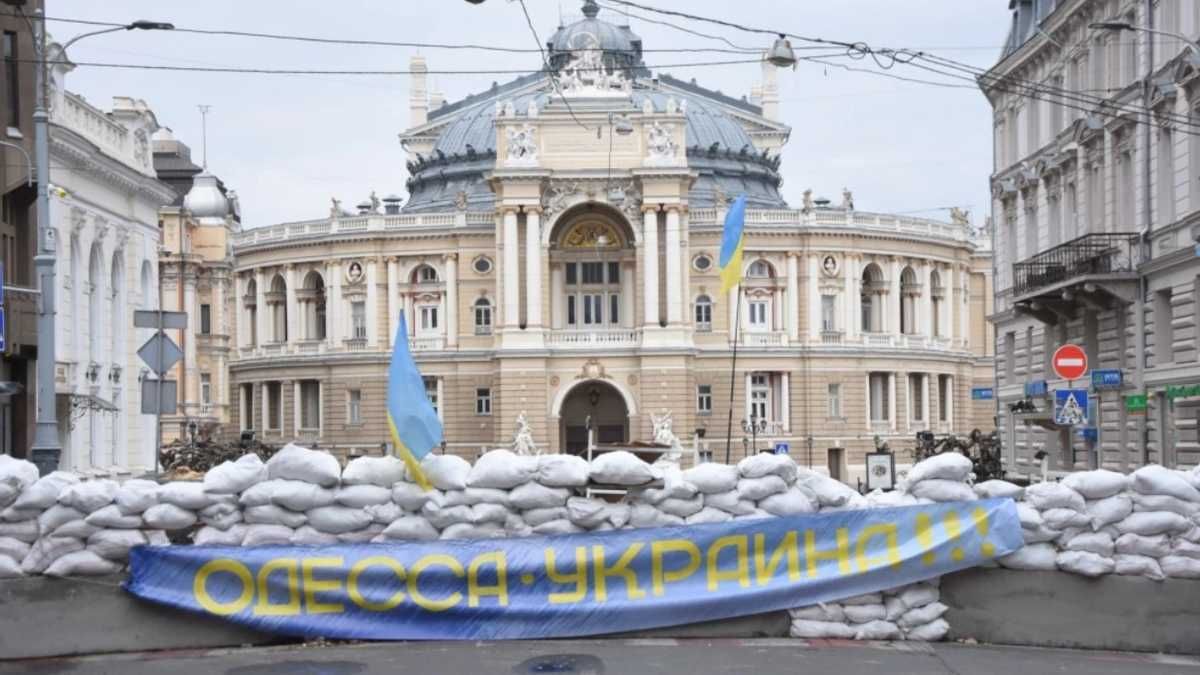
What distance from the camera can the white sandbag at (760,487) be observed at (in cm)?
1377

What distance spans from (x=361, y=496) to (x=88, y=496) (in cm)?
205

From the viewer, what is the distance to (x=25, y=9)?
111 ft

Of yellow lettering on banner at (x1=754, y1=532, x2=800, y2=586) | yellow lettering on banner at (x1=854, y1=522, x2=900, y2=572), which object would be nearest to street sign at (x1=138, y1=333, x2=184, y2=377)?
yellow lettering on banner at (x1=754, y1=532, x2=800, y2=586)

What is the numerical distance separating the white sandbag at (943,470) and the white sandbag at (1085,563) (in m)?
0.97

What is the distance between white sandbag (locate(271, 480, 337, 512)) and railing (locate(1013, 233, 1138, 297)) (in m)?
23.0

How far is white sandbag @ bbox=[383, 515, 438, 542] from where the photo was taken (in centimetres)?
1362

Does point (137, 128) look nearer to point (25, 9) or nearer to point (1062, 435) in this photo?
point (25, 9)

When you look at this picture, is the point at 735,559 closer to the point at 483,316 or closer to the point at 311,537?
the point at 311,537

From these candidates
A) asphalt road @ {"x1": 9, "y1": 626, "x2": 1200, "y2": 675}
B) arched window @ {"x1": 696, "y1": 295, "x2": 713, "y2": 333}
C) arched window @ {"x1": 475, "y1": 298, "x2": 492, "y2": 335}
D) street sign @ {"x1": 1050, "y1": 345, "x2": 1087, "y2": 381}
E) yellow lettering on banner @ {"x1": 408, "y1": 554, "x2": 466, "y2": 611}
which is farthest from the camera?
arched window @ {"x1": 475, "y1": 298, "x2": 492, "y2": 335}

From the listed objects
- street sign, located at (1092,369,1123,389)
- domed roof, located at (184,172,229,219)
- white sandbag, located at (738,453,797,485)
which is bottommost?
white sandbag, located at (738,453,797,485)

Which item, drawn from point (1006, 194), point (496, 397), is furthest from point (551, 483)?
point (496, 397)

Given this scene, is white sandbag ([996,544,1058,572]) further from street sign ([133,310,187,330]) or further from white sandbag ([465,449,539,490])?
street sign ([133,310,187,330])

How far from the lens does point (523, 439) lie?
233 feet

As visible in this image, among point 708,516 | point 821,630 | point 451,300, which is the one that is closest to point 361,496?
point 708,516
